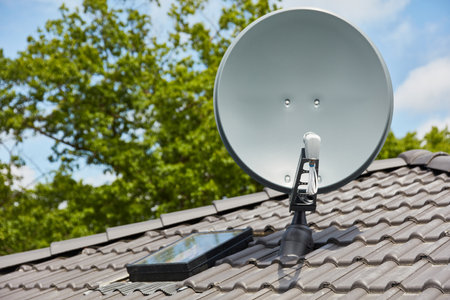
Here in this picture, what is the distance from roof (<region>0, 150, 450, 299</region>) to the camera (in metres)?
2.93

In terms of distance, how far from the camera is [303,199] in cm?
344

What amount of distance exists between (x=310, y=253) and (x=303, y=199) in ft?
1.31

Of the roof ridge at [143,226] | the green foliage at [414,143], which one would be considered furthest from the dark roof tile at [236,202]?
the green foliage at [414,143]

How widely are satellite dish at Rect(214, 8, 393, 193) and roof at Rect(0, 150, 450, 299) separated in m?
0.56

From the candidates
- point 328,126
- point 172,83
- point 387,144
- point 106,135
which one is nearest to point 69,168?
point 106,135

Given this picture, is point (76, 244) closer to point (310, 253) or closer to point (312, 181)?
point (310, 253)

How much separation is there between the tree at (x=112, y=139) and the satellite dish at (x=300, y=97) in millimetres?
12901

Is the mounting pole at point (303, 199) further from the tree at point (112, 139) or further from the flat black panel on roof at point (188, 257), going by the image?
the tree at point (112, 139)

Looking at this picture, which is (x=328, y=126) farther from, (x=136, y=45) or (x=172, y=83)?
(x=136, y=45)

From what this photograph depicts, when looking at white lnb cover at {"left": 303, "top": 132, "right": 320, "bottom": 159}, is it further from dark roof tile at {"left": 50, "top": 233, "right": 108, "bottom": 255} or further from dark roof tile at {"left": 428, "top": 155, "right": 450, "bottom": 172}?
dark roof tile at {"left": 50, "top": 233, "right": 108, "bottom": 255}

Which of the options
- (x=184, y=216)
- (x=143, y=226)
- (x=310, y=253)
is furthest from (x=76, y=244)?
(x=310, y=253)

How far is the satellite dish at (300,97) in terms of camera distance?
3.72 meters

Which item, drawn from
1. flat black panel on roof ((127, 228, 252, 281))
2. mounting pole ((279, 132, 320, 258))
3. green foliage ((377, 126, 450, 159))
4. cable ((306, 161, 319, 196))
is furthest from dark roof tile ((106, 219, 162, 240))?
green foliage ((377, 126, 450, 159))

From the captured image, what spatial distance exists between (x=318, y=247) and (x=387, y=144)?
63.1 ft
